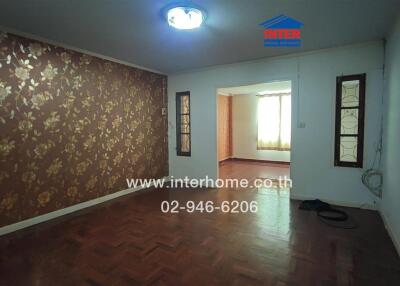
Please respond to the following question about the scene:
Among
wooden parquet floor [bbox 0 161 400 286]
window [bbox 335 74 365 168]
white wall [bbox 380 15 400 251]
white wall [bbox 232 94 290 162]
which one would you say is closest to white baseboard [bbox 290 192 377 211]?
wooden parquet floor [bbox 0 161 400 286]

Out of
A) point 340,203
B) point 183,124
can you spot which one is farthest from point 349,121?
point 183,124

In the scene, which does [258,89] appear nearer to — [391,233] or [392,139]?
[392,139]

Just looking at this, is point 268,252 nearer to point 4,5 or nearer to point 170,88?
point 4,5

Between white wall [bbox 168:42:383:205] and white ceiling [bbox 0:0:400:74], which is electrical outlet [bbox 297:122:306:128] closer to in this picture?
white wall [bbox 168:42:383:205]

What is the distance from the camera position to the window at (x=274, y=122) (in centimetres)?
720

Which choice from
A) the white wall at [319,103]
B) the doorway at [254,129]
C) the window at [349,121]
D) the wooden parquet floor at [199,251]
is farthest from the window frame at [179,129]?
the window at [349,121]

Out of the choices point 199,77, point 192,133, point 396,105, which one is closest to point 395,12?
point 396,105

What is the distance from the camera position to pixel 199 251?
2389 mm

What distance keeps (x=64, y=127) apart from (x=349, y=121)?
4.17m

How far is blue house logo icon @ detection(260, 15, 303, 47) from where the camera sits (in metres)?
2.67

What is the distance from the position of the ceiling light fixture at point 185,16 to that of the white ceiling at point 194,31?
0.32 feet

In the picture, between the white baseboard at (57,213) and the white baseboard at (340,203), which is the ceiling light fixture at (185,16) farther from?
the white baseboard at (340,203)

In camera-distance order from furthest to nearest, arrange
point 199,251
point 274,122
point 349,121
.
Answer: point 274,122 → point 349,121 → point 199,251

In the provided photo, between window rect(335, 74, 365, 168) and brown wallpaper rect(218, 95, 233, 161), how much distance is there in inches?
166
